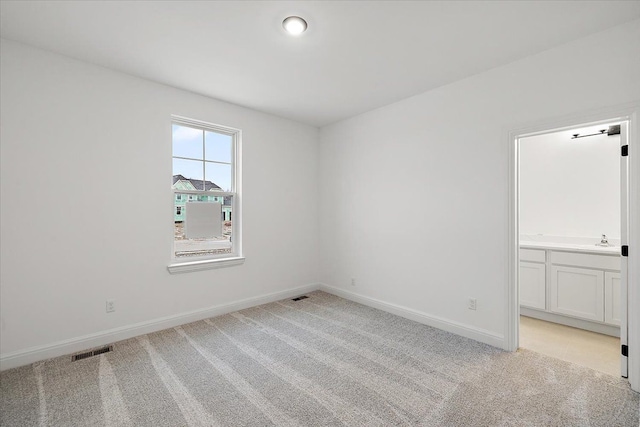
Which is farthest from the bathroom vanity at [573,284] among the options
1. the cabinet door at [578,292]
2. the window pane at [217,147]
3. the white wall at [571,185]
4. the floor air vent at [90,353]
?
the floor air vent at [90,353]

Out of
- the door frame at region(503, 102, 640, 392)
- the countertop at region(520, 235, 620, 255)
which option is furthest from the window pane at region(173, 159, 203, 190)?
the countertop at region(520, 235, 620, 255)

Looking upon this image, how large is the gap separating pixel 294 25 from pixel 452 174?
83.1 inches

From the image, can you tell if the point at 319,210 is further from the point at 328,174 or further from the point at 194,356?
the point at 194,356

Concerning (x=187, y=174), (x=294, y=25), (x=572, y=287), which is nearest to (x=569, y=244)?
(x=572, y=287)

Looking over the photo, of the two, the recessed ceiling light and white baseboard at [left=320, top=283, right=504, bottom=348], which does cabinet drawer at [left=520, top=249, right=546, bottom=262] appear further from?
the recessed ceiling light

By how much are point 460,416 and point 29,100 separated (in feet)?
13.4

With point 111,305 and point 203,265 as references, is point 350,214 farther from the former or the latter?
point 111,305

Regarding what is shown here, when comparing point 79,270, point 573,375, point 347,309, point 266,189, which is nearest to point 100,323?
point 79,270

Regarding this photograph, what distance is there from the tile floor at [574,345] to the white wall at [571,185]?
3.89ft

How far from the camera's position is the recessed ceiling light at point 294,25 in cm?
206

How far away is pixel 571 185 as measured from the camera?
139 inches

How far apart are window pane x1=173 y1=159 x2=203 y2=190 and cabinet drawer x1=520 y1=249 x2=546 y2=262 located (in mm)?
4043

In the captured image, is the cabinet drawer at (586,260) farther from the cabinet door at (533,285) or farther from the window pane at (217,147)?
the window pane at (217,147)

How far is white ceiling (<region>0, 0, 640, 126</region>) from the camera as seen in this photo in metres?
1.96
